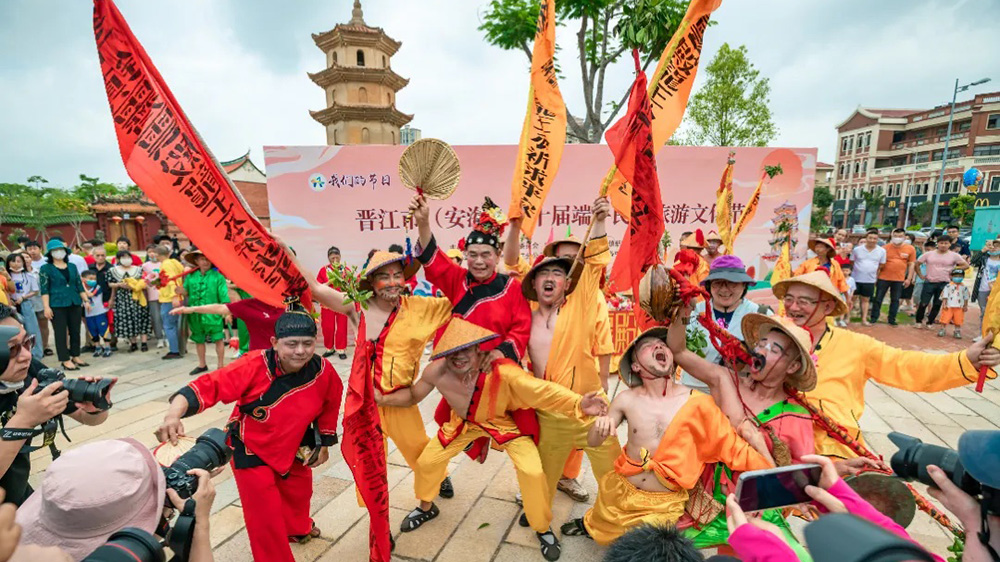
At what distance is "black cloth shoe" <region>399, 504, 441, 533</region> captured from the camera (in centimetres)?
328

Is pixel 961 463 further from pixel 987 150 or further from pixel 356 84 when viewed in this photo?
pixel 987 150

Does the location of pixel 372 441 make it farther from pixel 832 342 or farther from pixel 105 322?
pixel 105 322

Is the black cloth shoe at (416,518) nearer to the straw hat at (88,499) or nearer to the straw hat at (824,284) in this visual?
the straw hat at (88,499)

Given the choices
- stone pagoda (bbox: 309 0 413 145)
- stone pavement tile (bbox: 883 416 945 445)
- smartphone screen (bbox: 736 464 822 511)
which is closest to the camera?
smartphone screen (bbox: 736 464 822 511)

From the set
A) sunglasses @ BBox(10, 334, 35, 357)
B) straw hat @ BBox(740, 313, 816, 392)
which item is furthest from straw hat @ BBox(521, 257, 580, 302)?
sunglasses @ BBox(10, 334, 35, 357)

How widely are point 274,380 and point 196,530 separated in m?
1.21

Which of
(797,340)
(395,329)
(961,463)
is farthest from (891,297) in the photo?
(395,329)

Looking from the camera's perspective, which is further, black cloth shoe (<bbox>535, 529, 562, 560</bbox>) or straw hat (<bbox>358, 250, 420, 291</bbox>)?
straw hat (<bbox>358, 250, 420, 291</bbox>)

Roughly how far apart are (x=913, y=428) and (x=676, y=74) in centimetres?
487

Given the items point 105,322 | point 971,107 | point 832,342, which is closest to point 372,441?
point 832,342

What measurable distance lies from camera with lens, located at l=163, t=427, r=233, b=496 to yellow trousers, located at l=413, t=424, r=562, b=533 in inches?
55.7

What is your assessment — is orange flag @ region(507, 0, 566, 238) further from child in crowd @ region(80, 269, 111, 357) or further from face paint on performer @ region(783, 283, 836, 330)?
child in crowd @ region(80, 269, 111, 357)

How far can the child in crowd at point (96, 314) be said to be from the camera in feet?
25.3

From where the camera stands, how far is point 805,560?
1.85 m
